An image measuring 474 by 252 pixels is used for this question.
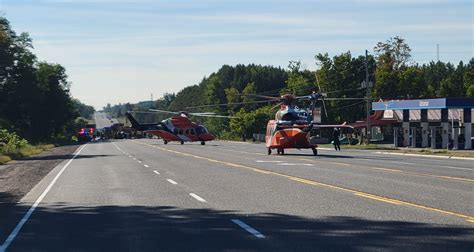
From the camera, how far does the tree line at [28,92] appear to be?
6906cm

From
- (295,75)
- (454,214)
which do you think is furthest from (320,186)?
(295,75)

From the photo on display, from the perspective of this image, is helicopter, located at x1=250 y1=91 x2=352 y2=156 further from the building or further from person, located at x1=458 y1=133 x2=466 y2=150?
person, located at x1=458 y1=133 x2=466 y2=150

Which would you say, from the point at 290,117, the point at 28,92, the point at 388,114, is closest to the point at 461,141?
the point at 290,117

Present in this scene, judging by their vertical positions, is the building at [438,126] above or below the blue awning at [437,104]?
below

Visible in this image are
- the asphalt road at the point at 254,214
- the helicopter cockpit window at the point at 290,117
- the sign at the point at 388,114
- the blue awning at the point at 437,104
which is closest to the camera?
the asphalt road at the point at 254,214

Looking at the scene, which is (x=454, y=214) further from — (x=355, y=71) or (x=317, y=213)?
(x=355, y=71)

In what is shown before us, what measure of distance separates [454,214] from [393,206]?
174 centimetres

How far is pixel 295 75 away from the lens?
123125mm

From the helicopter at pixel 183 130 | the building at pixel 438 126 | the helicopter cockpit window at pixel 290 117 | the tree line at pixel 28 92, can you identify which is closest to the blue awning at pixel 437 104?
the building at pixel 438 126

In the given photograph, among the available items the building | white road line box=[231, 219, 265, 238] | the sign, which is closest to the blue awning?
the building

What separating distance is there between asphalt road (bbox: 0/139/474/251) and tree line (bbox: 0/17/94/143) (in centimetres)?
2402

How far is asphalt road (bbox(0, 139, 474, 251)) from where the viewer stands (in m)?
10.8

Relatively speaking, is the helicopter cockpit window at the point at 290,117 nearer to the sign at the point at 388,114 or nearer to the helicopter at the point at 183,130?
the helicopter at the point at 183,130

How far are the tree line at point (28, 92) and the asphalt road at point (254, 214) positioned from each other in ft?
78.8
